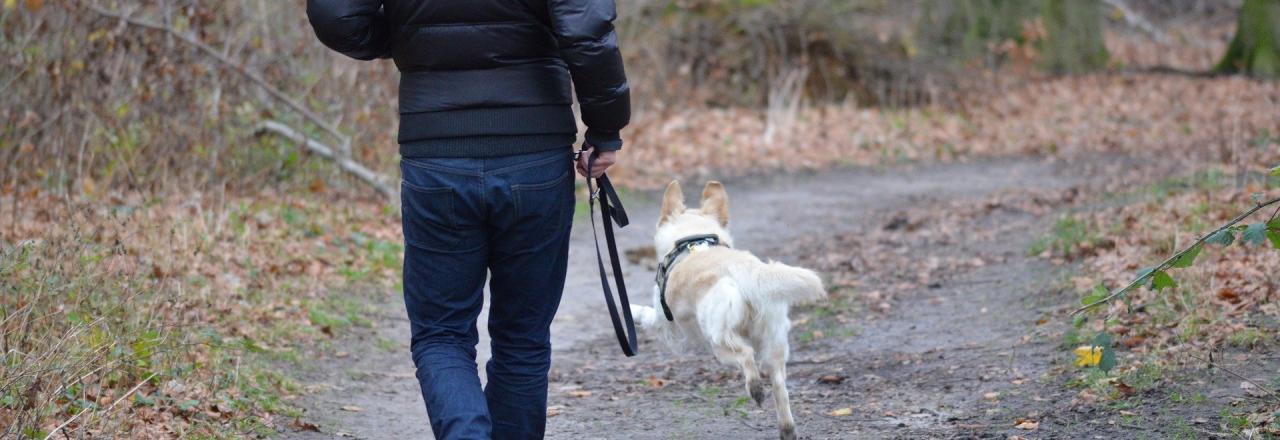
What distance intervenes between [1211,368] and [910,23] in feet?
64.6

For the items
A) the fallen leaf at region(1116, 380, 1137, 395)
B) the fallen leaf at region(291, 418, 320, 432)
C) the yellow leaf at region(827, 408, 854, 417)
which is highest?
the fallen leaf at region(1116, 380, 1137, 395)

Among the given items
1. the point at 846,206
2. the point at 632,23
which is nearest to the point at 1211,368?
the point at 846,206

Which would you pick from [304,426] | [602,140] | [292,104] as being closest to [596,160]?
[602,140]

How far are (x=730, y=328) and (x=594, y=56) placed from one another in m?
1.68

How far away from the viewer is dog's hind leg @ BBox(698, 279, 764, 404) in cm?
471

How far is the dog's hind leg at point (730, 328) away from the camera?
471cm

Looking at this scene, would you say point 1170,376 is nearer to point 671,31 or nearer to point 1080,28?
point 671,31

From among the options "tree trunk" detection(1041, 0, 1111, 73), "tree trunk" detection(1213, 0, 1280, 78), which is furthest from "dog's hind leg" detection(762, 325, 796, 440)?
"tree trunk" detection(1041, 0, 1111, 73)

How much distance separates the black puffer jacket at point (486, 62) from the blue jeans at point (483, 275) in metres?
0.08

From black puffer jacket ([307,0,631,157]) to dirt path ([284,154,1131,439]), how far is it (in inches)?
77.1

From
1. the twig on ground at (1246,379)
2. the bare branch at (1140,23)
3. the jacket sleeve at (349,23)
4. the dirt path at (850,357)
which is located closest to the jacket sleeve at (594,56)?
the jacket sleeve at (349,23)

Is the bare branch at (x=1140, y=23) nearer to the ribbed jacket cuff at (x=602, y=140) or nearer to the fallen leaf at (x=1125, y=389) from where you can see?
the fallen leaf at (x=1125, y=389)

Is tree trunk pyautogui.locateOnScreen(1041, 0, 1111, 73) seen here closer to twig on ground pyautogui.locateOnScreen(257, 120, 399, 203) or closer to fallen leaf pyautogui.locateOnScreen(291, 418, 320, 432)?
twig on ground pyautogui.locateOnScreen(257, 120, 399, 203)

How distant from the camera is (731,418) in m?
5.24
